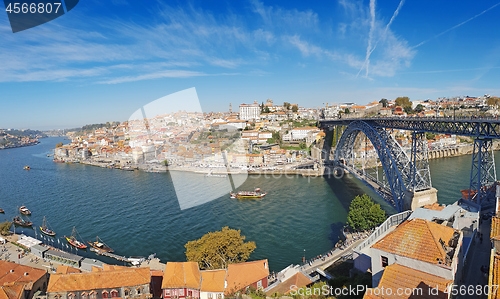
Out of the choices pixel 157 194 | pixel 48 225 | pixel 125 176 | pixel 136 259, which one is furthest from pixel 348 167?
pixel 125 176

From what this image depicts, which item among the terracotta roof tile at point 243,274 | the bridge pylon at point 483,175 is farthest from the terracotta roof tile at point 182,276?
the bridge pylon at point 483,175

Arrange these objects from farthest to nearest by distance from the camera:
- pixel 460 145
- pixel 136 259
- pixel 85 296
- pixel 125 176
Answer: pixel 460 145, pixel 125 176, pixel 136 259, pixel 85 296

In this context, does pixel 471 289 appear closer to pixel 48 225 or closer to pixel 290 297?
pixel 290 297

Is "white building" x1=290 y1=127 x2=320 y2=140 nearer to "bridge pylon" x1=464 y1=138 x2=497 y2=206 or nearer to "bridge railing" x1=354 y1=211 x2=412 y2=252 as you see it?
"bridge pylon" x1=464 y1=138 x2=497 y2=206

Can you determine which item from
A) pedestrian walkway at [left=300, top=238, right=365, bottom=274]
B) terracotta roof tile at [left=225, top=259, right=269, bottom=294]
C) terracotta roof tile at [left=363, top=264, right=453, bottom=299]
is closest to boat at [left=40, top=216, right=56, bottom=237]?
terracotta roof tile at [left=225, top=259, right=269, bottom=294]

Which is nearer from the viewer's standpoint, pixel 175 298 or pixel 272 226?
pixel 175 298
